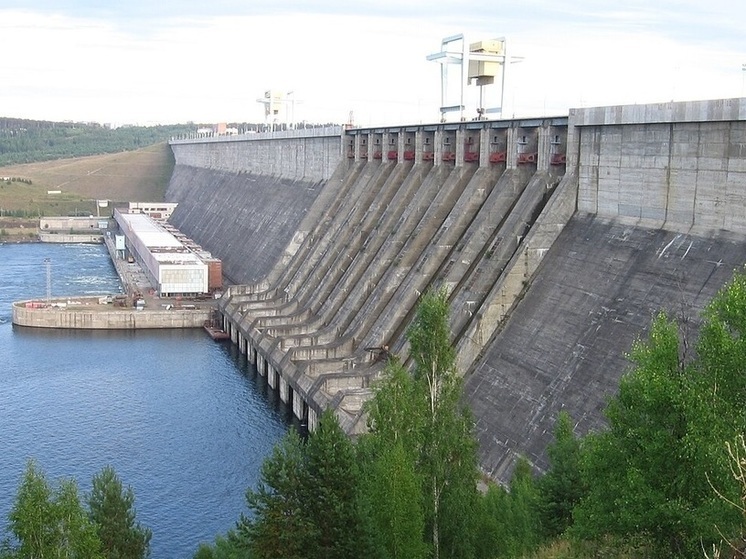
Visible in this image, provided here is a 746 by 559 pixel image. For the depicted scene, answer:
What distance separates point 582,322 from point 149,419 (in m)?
20.6

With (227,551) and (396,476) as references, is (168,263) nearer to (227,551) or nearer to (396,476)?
(227,551)

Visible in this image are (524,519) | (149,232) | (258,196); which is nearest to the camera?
(524,519)

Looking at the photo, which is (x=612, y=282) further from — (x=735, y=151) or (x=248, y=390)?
(x=248, y=390)

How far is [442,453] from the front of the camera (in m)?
18.4

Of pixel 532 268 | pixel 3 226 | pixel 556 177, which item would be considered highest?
pixel 556 177

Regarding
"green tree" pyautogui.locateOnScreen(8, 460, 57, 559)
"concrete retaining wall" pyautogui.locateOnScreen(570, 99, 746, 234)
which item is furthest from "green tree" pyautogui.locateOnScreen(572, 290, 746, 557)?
"concrete retaining wall" pyautogui.locateOnScreen(570, 99, 746, 234)

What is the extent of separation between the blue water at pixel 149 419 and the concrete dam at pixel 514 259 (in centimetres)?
261

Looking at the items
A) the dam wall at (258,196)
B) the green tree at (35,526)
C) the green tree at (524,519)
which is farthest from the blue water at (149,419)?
the green tree at (524,519)

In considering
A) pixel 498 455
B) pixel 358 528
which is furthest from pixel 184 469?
pixel 358 528

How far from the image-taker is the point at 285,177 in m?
75.4

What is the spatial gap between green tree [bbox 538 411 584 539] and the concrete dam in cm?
427

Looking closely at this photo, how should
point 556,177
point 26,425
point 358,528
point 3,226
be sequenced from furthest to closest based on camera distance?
point 3,226 → point 26,425 → point 556,177 → point 358,528

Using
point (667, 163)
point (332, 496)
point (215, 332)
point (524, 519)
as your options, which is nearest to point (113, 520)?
point (332, 496)

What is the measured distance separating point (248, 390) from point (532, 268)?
60.5 feet
